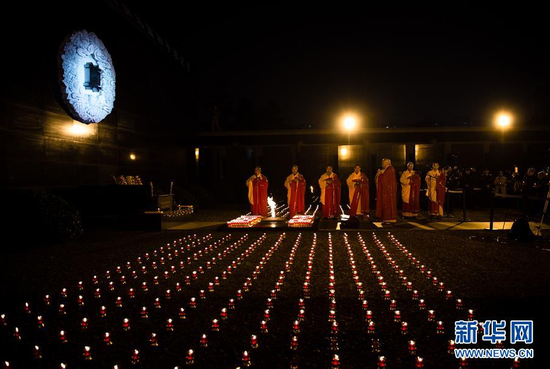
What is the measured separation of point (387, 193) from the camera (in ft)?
48.0

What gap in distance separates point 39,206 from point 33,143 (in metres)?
3.70

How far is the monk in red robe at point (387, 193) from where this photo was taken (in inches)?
573

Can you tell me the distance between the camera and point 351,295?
5.68m

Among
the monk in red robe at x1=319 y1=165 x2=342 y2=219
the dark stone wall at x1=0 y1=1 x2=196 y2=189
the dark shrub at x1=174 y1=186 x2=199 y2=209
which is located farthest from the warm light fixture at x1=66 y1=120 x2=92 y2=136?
the monk in red robe at x1=319 y1=165 x2=342 y2=219

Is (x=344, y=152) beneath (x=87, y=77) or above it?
beneath

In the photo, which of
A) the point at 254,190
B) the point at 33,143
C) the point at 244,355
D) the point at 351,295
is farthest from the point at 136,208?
the point at 244,355

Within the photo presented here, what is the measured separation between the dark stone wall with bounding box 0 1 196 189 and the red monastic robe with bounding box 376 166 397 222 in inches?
418

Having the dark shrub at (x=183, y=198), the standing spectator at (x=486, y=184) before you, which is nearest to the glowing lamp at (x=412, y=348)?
the dark shrub at (x=183, y=198)

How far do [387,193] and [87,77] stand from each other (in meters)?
11.1

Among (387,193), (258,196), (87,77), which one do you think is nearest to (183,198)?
(258,196)

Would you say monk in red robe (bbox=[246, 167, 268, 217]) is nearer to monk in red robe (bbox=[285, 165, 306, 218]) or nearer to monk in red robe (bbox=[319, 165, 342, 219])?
monk in red robe (bbox=[285, 165, 306, 218])

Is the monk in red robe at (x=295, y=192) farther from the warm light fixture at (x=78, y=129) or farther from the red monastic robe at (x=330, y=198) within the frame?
the warm light fixture at (x=78, y=129)

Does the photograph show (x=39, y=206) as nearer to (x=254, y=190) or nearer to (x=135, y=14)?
(x=254, y=190)

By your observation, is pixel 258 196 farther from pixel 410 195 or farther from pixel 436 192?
pixel 436 192
